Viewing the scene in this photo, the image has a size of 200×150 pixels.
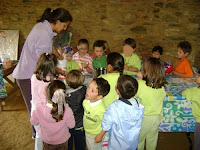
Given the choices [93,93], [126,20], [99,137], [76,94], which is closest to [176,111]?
[99,137]

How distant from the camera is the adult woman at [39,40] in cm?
222

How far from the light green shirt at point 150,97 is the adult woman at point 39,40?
1.20 metres

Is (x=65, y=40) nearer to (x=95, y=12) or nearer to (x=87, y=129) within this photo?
(x=95, y=12)

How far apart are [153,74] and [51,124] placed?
1.13 meters

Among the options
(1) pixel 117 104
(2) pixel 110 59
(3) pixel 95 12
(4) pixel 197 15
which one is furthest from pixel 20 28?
(4) pixel 197 15

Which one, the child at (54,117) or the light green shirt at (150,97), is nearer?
the child at (54,117)

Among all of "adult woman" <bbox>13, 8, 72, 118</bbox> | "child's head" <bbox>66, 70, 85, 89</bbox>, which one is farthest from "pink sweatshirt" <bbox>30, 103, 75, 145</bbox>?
"adult woman" <bbox>13, 8, 72, 118</bbox>

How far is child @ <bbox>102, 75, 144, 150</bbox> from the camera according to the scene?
1615 mm

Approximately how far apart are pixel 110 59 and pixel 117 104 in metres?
0.63

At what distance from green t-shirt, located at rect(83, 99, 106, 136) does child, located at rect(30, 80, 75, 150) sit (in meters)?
0.15

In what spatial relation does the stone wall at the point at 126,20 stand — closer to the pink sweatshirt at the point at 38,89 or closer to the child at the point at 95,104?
the pink sweatshirt at the point at 38,89

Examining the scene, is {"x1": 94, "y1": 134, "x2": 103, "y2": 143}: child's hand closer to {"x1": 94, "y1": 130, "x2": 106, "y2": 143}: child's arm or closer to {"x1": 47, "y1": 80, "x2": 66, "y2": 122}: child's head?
{"x1": 94, "y1": 130, "x2": 106, "y2": 143}: child's arm

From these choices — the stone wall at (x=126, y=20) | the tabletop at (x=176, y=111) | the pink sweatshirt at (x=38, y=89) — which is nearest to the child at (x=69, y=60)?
the pink sweatshirt at (x=38, y=89)

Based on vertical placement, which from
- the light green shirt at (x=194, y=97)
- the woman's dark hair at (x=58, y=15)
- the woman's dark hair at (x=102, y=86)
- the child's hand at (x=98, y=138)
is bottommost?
the child's hand at (x=98, y=138)
